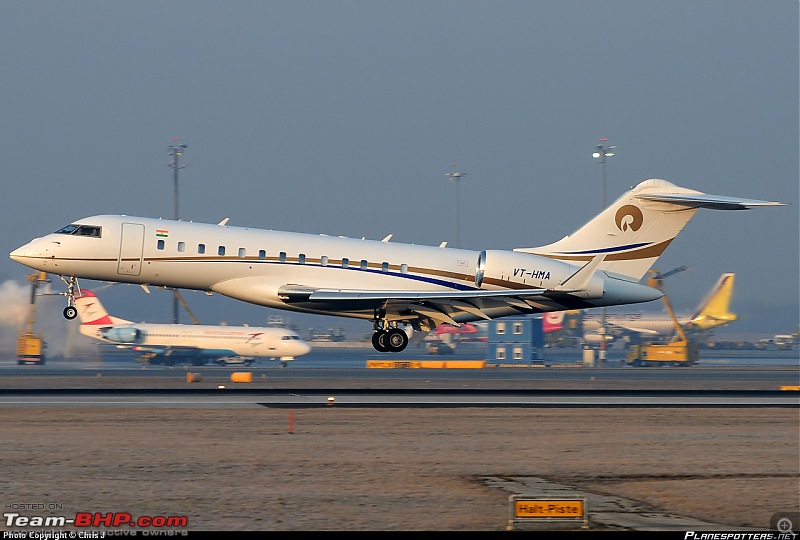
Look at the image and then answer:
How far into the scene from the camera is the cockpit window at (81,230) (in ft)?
104

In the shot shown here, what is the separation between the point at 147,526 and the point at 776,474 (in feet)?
36.0

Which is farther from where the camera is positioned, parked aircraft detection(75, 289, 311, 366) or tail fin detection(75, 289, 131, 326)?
tail fin detection(75, 289, 131, 326)

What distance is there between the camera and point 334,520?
13453mm

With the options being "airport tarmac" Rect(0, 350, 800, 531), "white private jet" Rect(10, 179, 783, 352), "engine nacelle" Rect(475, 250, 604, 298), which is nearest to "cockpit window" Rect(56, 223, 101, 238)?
"white private jet" Rect(10, 179, 783, 352)

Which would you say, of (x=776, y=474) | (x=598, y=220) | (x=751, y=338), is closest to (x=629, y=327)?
(x=751, y=338)

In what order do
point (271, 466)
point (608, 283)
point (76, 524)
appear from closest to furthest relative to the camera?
point (76, 524) < point (271, 466) < point (608, 283)

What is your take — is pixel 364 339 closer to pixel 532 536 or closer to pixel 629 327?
pixel 629 327

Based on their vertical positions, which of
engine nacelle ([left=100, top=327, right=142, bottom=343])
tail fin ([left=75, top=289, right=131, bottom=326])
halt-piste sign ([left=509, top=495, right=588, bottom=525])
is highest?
tail fin ([left=75, top=289, right=131, bottom=326])

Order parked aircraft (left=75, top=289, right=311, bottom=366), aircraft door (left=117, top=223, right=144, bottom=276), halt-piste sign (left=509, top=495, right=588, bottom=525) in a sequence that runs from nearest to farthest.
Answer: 1. halt-piste sign (left=509, top=495, right=588, bottom=525)
2. aircraft door (left=117, top=223, right=144, bottom=276)
3. parked aircraft (left=75, top=289, right=311, bottom=366)

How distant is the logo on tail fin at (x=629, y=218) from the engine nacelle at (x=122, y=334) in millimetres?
34112

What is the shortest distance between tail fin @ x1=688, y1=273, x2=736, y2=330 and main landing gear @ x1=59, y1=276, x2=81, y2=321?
57.1m

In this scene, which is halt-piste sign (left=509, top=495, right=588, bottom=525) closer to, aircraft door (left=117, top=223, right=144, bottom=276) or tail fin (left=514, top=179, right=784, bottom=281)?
aircraft door (left=117, top=223, right=144, bottom=276)

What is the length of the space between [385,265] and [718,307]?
54.5 meters

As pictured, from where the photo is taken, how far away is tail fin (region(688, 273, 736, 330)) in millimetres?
79062
